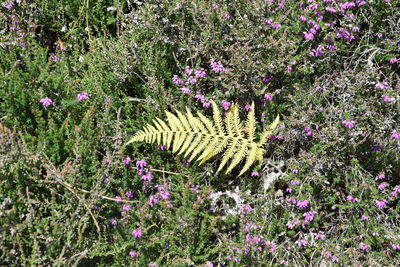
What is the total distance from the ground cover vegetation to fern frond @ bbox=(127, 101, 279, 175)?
35mm

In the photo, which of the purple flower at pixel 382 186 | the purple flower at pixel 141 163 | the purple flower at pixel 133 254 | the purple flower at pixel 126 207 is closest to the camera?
the purple flower at pixel 133 254

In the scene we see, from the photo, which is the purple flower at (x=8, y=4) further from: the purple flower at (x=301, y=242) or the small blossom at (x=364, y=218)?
the small blossom at (x=364, y=218)

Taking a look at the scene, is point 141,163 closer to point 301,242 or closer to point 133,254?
point 133,254

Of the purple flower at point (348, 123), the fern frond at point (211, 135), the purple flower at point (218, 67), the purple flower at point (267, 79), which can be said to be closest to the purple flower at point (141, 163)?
the fern frond at point (211, 135)

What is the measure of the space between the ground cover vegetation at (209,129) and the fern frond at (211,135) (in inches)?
1.4

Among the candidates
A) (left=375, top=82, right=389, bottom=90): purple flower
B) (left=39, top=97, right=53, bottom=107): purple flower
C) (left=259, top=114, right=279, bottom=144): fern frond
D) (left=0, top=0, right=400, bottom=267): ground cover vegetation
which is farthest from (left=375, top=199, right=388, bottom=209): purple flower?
(left=39, top=97, right=53, bottom=107): purple flower

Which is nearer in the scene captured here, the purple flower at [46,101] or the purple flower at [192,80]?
the purple flower at [46,101]

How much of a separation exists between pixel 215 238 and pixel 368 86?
1.85 m

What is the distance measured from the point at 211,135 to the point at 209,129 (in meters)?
0.07

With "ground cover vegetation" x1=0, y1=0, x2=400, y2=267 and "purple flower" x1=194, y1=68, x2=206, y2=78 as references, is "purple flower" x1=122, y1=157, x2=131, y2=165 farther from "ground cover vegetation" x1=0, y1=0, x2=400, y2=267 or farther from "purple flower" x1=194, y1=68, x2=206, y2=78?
"purple flower" x1=194, y1=68, x2=206, y2=78

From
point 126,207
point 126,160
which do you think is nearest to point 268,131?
point 126,160

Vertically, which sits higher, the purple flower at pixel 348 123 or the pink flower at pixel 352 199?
the purple flower at pixel 348 123

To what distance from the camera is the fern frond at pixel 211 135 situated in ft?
11.5

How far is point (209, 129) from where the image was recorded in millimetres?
3646
